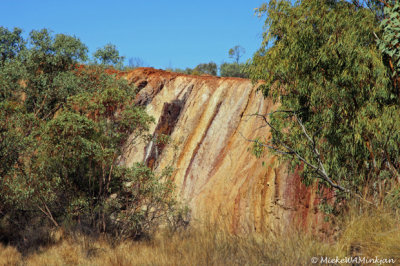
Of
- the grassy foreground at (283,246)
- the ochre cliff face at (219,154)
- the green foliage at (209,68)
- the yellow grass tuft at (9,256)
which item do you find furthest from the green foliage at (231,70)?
the grassy foreground at (283,246)

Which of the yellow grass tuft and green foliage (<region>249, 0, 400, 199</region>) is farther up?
green foliage (<region>249, 0, 400, 199</region>)

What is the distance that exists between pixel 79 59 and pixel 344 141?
18.6 m

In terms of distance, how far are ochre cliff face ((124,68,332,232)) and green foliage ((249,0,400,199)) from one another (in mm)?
1338

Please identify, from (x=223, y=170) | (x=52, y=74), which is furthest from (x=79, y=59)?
→ (x=223, y=170)

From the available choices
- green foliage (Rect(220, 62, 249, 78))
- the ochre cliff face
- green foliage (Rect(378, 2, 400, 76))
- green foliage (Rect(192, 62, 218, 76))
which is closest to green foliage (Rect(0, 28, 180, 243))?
Result: the ochre cliff face

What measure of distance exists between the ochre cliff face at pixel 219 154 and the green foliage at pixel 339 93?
134 centimetres

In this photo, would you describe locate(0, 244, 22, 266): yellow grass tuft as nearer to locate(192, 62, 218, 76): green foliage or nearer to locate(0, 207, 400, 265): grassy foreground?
locate(0, 207, 400, 265): grassy foreground

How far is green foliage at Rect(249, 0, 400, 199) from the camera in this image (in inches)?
474

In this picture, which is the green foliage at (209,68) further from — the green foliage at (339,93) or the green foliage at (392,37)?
the green foliage at (392,37)

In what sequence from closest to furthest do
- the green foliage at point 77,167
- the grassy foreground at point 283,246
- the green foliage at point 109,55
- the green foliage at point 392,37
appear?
1. the grassy foreground at point 283,246
2. the green foliage at point 392,37
3. the green foliage at point 77,167
4. the green foliage at point 109,55

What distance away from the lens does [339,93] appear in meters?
12.5

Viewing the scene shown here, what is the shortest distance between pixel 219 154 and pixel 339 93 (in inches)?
369

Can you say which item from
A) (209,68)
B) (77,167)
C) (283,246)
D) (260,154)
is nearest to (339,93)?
(260,154)

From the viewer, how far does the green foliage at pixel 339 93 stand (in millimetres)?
12031
